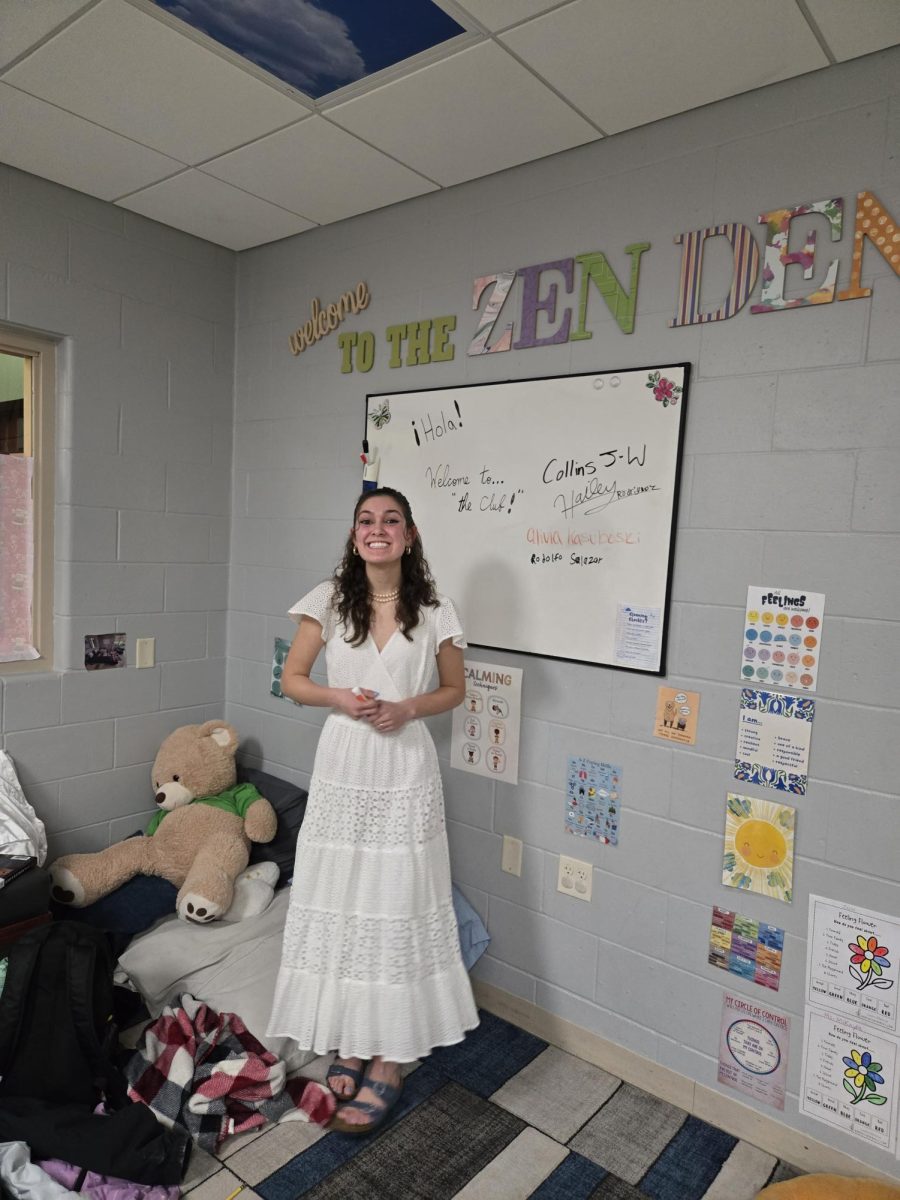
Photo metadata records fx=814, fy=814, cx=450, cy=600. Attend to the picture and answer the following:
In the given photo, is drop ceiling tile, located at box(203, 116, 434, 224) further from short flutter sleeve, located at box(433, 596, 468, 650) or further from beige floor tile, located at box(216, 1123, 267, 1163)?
beige floor tile, located at box(216, 1123, 267, 1163)

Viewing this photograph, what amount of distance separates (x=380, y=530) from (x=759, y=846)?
1204 millimetres

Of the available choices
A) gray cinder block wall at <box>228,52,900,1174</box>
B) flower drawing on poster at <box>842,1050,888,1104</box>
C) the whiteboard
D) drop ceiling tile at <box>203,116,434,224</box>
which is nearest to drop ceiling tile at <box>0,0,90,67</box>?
drop ceiling tile at <box>203,116,434,224</box>

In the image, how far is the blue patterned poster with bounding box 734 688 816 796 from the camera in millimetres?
1898

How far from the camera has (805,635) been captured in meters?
1.89

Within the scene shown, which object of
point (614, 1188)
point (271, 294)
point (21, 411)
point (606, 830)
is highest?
point (271, 294)

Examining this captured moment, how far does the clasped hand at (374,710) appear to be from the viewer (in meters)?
1.96

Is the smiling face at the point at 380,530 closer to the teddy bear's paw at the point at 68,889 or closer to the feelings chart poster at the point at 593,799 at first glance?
the feelings chart poster at the point at 593,799

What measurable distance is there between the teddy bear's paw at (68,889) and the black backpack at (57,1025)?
450 mm

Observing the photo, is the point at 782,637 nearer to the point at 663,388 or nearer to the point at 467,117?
the point at 663,388

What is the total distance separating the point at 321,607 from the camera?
212cm

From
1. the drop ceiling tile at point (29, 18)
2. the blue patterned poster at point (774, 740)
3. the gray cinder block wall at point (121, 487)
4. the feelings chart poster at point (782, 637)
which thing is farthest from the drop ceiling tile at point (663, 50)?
the gray cinder block wall at point (121, 487)

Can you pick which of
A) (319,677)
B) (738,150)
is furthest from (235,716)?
(738,150)

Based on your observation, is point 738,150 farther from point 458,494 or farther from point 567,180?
point 458,494

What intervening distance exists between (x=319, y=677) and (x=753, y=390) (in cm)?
175
